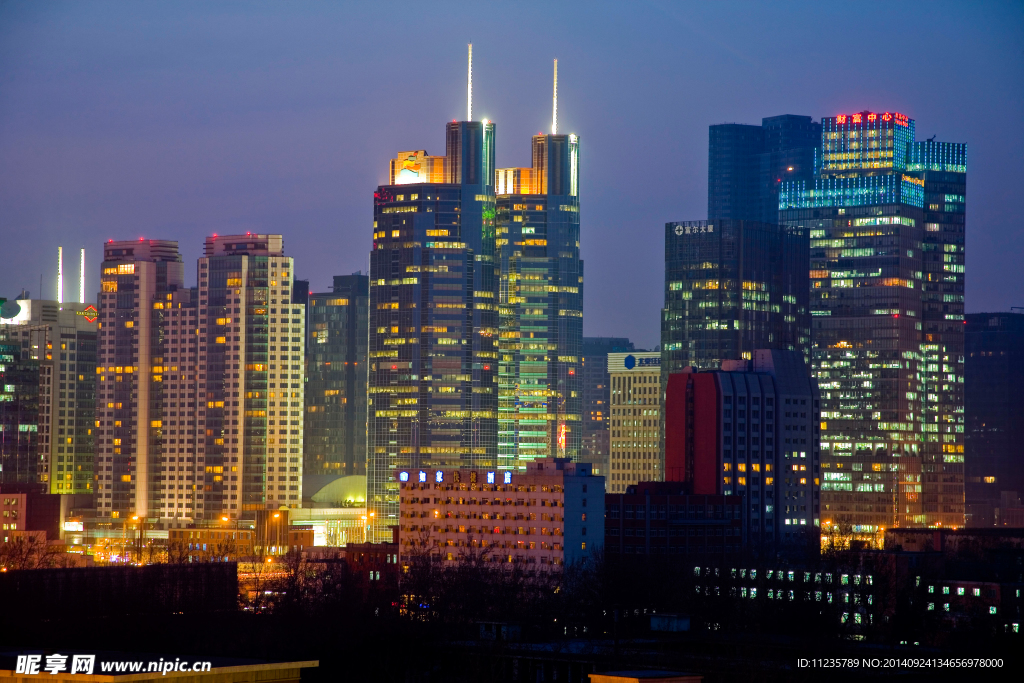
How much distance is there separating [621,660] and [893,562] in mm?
59551

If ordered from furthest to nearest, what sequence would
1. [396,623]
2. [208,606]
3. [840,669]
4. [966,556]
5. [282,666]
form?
[966,556], [208,606], [396,623], [840,669], [282,666]

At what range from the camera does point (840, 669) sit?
125625mm

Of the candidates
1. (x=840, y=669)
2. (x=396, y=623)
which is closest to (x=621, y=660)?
(x=840, y=669)

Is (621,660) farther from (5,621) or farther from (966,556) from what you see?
(966,556)

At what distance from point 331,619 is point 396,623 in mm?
6668

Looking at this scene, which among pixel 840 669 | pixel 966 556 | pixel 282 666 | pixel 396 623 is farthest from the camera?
pixel 966 556

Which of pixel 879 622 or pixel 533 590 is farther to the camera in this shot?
pixel 533 590

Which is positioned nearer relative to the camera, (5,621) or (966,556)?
(5,621)

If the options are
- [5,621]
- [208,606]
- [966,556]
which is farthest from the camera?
[966,556]

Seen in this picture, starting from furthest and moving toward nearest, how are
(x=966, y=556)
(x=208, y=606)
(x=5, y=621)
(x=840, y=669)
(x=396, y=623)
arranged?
(x=966, y=556), (x=208, y=606), (x=396, y=623), (x=5, y=621), (x=840, y=669)

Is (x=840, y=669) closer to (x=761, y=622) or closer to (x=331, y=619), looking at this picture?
(x=761, y=622)

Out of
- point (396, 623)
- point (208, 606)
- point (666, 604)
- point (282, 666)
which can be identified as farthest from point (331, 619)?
point (282, 666)

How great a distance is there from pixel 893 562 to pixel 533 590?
120 feet

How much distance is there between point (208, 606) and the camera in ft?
569
